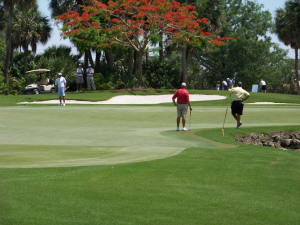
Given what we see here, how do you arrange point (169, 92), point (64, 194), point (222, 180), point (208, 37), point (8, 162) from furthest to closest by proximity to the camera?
point (208, 37) < point (169, 92) < point (8, 162) < point (222, 180) < point (64, 194)

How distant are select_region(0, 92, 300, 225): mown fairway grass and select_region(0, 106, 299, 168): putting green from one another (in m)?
0.03

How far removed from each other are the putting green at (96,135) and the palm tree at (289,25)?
1250 inches

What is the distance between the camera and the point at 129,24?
43.8 metres

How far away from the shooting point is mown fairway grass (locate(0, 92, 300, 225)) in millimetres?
6789

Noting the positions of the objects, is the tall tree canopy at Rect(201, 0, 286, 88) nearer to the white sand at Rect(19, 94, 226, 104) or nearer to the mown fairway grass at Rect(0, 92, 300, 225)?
the white sand at Rect(19, 94, 226, 104)

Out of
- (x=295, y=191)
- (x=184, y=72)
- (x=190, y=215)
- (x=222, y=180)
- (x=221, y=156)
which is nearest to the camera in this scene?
(x=190, y=215)

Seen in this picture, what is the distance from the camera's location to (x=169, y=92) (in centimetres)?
4297

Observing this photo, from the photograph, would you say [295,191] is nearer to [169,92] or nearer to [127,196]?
[127,196]

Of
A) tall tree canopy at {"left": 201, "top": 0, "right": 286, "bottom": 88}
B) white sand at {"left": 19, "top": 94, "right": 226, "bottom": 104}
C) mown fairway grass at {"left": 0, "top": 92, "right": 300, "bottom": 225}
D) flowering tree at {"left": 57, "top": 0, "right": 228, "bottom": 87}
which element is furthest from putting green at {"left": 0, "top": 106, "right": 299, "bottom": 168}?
tall tree canopy at {"left": 201, "top": 0, "right": 286, "bottom": 88}

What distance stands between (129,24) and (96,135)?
27.8 meters

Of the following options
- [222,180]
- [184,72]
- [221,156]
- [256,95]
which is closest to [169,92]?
[256,95]

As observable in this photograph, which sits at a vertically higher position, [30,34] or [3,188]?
[30,34]

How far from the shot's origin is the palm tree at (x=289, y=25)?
57.4 meters

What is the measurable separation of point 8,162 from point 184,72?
43156mm
